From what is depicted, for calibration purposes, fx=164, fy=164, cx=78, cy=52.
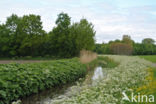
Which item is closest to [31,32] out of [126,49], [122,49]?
[122,49]

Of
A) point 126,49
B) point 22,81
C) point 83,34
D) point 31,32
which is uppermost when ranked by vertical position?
point 31,32

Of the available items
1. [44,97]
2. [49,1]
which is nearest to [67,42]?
Result: [49,1]

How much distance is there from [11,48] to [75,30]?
11675mm

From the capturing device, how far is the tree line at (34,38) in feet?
73.7

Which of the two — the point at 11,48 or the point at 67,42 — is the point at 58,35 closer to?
the point at 67,42

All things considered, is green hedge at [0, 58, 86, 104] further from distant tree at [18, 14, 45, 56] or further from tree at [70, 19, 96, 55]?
distant tree at [18, 14, 45, 56]

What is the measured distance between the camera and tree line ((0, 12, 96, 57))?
2247 cm

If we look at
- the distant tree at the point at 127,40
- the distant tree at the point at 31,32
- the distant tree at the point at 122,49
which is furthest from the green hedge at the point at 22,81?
the distant tree at the point at 127,40

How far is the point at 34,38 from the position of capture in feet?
80.8

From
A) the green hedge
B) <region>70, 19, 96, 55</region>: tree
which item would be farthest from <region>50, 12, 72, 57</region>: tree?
the green hedge

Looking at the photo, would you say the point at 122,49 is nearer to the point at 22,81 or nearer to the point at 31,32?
the point at 31,32

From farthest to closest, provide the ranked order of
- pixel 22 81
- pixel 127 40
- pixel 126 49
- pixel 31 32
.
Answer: pixel 127 40 < pixel 126 49 < pixel 31 32 < pixel 22 81

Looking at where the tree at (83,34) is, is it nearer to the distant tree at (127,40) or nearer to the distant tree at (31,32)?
the distant tree at (31,32)

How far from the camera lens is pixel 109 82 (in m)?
4.51
